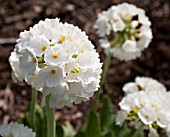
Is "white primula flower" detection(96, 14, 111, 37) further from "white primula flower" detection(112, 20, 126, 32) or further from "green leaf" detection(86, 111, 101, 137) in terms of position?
"green leaf" detection(86, 111, 101, 137)

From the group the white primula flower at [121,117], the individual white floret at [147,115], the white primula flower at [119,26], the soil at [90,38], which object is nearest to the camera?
the individual white floret at [147,115]

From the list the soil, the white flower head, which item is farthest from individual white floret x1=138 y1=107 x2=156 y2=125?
the soil

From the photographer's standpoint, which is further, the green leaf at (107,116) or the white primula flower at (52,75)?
the green leaf at (107,116)

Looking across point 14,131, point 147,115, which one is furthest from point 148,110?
point 14,131

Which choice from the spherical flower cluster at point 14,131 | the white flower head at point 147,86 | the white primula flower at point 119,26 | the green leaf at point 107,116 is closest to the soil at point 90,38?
the green leaf at point 107,116

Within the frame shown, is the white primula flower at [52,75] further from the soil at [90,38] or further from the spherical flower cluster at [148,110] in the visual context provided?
the soil at [90,38]

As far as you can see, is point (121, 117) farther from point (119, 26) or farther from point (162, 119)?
point (119, 26)

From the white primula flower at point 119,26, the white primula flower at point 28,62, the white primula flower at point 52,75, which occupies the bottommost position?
the white primula flower at point 52,75

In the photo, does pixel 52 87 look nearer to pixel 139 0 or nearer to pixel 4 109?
pixel 4 109
